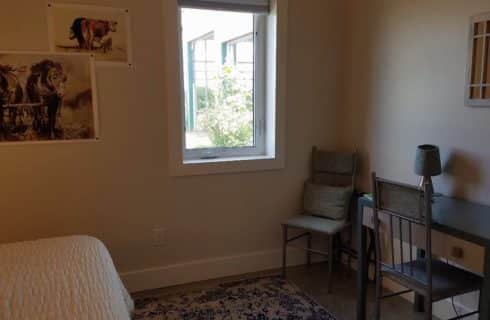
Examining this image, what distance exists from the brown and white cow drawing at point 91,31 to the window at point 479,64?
212 centimetres

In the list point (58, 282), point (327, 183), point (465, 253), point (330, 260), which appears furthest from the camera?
point (327, 183)

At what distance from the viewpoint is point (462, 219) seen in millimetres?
1883

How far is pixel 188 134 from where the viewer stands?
2990mm

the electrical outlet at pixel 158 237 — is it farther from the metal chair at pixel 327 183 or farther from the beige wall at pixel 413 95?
the beige wall at pixel 413 95

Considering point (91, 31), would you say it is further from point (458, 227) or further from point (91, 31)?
point (458, 227)

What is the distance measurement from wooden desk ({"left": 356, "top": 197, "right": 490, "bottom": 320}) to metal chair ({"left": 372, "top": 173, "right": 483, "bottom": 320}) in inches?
4.1

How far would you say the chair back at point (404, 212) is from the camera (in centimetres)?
183

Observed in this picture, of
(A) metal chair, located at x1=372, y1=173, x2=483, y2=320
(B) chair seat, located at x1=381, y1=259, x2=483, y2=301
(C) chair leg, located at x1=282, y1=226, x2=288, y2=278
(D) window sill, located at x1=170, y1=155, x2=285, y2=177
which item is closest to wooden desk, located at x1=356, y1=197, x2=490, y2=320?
(A) metal chair, located at x1=372, y1=173, x2=483, y2=320

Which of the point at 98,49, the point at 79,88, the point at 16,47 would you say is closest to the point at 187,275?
the point at 79,88

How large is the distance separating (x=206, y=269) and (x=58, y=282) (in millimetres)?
1534

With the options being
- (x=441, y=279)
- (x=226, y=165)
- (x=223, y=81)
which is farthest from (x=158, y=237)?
(x=441, y=279)

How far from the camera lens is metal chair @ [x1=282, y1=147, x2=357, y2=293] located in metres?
2.81

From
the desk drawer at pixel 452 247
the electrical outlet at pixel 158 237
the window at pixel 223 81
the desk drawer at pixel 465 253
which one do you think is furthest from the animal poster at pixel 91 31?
the desk drawer at pixel 465 253

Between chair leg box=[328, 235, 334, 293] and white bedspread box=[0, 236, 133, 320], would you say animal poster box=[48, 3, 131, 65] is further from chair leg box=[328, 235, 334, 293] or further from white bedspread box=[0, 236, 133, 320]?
chair leg box=[328, 235, 334, 293]
